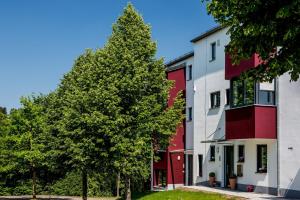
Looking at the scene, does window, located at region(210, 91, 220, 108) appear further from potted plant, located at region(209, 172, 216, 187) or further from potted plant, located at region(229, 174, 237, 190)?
potted plant, located at region(229, 174, 237, 190)

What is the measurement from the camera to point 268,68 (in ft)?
52.0

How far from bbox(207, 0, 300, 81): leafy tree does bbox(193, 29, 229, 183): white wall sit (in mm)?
22618

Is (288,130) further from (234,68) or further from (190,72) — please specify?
(190,72)

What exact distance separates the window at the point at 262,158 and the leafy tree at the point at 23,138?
22.0 metres

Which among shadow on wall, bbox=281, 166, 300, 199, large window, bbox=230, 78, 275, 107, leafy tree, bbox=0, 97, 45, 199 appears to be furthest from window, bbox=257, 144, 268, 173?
leafy tree, bbox=0, 97, 45, 199

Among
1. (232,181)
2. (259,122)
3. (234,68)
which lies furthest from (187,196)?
(234,68)

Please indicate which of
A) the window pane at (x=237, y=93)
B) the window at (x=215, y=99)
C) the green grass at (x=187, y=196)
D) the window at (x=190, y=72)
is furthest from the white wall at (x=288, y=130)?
the window at (x=190, y=72)

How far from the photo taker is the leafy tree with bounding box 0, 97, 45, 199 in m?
50.1

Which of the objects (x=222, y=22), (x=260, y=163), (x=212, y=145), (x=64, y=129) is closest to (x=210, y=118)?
(x=212, y=145)

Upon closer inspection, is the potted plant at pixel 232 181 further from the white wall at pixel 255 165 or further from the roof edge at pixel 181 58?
the roof edge at pixel 181 58

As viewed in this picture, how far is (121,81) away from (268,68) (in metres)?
21.3

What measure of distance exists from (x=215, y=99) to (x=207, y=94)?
1017mm

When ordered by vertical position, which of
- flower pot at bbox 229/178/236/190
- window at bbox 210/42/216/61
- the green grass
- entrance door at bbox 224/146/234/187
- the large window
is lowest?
the green grass

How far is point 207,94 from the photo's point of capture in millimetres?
41344
